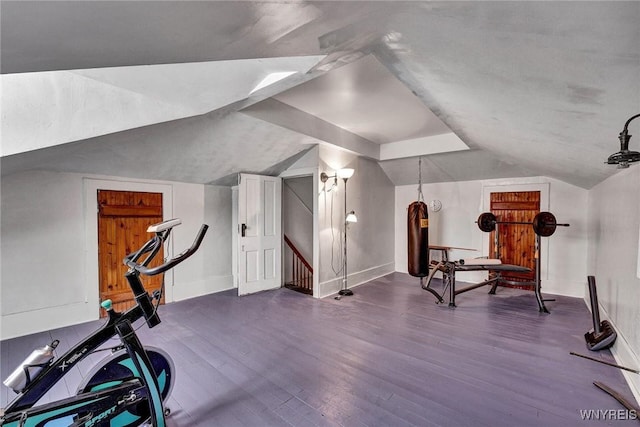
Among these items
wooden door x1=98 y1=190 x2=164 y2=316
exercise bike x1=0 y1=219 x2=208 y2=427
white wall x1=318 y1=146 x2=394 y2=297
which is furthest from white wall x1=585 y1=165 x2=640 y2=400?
wooden door x1=98 y1=190 x2=164 y2=316

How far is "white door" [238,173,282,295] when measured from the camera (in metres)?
4.57

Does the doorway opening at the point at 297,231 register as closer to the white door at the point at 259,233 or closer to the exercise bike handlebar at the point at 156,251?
the white door at the point at 259,233

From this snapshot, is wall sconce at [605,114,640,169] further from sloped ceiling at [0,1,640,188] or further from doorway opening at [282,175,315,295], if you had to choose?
doorway opening at [282,175,315,295]

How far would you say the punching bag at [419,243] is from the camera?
4.19m

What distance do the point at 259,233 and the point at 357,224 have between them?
188 centimetres

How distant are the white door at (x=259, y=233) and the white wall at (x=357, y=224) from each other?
0.96 metres

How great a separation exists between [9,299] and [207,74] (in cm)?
334

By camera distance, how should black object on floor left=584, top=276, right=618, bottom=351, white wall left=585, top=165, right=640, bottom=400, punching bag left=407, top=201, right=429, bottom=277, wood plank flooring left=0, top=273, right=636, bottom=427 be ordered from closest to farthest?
wood plank flooring left=0, top=273, right=636, bottom=427
white wall left=585, top=165, right=640, bottom=400
black object on floor left=584, top=276, right=618, bottom=351
punching bag left=407, top=201, right=429, bottom=277

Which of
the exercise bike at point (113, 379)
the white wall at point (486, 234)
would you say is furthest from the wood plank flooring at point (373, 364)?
the white wall at point (486, 234)

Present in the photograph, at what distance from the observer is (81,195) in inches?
139

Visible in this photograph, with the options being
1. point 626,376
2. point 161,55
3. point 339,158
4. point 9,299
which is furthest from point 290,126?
point 626,376

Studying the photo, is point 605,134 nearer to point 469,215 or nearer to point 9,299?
point 469,215

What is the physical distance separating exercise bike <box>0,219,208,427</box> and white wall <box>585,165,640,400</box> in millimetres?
3027

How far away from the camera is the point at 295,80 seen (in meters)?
2.34
